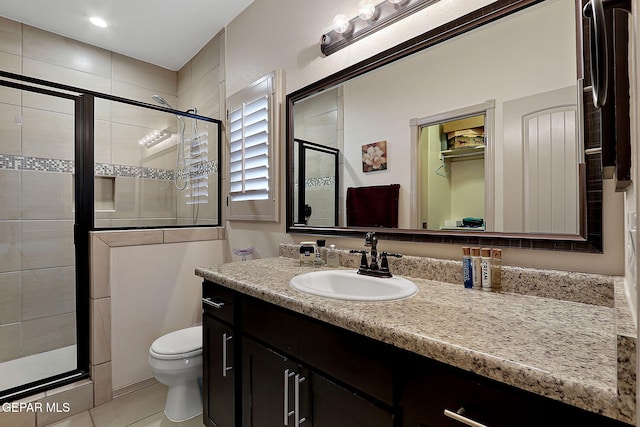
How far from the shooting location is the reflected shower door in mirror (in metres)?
0.99

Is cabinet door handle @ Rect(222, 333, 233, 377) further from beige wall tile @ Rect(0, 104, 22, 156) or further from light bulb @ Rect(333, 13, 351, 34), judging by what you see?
beige wall tile @ Rect(0, 104, 22, 156)

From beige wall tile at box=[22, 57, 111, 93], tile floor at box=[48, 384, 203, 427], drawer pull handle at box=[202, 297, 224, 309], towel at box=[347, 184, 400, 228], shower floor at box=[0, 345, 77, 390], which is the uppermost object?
beige wall tile at box=[22, 57, 111, 93]

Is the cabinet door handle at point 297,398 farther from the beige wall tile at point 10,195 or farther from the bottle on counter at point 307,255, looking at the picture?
the beige wall tile at point 10,195

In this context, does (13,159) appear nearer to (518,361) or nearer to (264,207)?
(264,207)

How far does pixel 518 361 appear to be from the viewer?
0.57 m

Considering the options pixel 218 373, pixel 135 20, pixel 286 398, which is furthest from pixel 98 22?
pixel 286 398

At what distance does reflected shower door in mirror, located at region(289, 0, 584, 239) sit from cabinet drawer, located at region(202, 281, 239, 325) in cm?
84

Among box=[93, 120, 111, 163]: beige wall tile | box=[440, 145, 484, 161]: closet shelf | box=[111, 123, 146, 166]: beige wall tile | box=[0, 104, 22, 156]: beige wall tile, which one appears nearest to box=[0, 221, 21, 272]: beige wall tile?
box=[0, 104, 22, 156]: beige wall tile

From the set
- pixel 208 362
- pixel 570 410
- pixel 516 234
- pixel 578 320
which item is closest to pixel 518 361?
pixel 570 410

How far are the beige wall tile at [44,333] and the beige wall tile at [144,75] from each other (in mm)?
2240

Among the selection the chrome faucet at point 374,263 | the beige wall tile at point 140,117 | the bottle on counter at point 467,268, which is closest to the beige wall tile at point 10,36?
the beige wall tile at point 140,117

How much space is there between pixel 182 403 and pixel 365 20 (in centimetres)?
232

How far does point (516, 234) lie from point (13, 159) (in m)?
3.28

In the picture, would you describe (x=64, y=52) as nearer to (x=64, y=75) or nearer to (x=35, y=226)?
(x=64, y=75)
